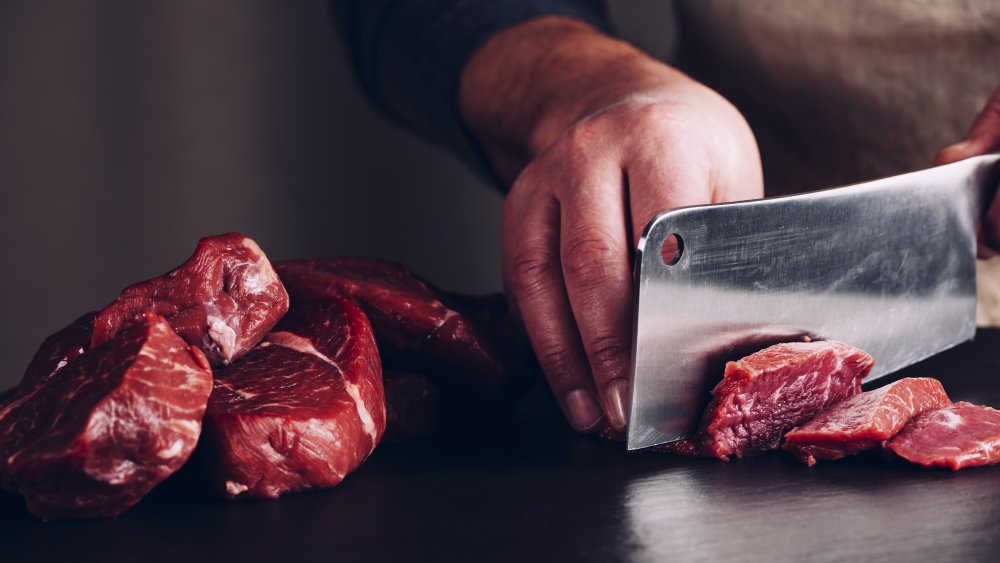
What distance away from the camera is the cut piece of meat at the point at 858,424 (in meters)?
2.05

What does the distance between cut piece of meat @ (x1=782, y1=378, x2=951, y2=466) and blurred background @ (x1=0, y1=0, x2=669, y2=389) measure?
346cm

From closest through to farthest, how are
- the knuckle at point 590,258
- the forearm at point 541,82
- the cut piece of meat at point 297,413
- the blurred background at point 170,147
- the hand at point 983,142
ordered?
1. the cut piece of meat at point 297,413
2. the knuckle at point 590,258
3. the hand at point 983,142
4. the forearm at point 541,82
5. the blurred background at point 170,147

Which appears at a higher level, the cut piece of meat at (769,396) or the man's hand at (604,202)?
the man's hand at (604,202)

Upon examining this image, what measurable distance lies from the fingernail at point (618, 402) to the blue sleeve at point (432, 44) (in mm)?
2087

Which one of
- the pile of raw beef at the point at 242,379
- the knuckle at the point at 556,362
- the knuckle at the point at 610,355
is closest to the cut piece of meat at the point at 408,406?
the pile of raw beef at the point at 242,379

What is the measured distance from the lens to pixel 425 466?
2.19m

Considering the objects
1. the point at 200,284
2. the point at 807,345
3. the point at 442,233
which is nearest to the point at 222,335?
the point at 200,284

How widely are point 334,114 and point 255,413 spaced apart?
4.77 meters

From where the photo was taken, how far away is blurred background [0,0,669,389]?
5844mm

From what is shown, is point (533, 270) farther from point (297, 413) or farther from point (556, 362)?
point (297, 413)

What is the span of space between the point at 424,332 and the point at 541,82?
1380 millimetres

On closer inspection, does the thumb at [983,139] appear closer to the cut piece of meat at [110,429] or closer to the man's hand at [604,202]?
the man's hand at [604,202]

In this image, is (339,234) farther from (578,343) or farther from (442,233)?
(578,343)

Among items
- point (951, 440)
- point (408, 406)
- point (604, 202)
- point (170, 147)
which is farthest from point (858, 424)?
point (170, 147)
